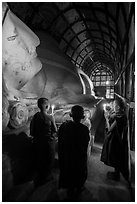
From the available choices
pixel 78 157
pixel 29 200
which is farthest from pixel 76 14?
pixel 29 200

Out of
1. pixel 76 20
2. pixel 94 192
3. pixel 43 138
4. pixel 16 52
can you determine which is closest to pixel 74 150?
pixel 43 138

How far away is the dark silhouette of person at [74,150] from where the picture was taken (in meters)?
2.51

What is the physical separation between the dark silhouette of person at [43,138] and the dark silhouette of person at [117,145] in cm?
113

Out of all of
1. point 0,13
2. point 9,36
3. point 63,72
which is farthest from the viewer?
point 63,72

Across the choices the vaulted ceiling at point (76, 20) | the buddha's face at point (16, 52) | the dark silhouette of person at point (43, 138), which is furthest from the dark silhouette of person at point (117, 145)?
the vaulted ceiling at point (76, 20)

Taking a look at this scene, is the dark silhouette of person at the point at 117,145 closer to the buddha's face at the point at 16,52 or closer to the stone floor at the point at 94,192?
the stone floor at the point at 94,192

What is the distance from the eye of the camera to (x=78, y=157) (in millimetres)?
2535

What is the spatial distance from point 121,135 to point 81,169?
3.18 ft

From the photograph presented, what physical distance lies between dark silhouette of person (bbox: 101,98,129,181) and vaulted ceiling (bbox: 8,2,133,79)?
2.37 metres

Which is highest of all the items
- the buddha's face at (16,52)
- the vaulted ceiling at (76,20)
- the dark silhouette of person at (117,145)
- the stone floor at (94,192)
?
the vaulted ceiling at (76,20)

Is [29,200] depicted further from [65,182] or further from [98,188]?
[98,188]

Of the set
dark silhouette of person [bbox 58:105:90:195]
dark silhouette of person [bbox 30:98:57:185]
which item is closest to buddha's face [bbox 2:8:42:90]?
dark silhouette of person [bbox 30:98:57:185]

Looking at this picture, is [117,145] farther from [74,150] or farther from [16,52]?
[16,52]

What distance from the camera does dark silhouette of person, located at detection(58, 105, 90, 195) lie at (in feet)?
8.22
